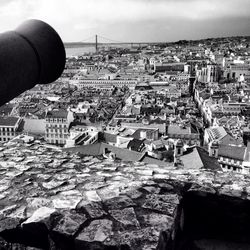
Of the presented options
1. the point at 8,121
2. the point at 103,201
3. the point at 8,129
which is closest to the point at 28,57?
the point at 103,201

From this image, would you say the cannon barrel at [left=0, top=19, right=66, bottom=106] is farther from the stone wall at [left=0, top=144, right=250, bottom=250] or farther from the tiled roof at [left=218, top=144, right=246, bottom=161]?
→ the tiled roof at [left=218, top=144, right=246, bottom=161]

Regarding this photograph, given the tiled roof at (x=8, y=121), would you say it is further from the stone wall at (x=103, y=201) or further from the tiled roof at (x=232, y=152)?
the stone wall at (x=103, y=201)

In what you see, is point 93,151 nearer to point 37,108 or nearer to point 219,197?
point 219,197

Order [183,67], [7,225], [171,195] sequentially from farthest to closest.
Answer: [183,67]
[171,195]
[7,225]

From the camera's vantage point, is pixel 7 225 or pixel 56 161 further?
pixel 56 161

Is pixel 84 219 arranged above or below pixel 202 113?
above

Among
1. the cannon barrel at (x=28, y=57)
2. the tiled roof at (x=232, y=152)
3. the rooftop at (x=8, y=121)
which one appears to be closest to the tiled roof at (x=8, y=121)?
the rooftop at (x=8, y=121)

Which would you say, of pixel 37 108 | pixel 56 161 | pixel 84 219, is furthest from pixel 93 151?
pixel 37 108

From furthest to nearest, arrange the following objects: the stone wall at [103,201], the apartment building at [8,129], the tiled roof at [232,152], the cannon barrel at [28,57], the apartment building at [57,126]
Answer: the apartment building at [57,126]
the apartment building at [8,129]
the tiled roof at [232,152]
the cannon barrel at [28,57]
the stone wall at [103,201]

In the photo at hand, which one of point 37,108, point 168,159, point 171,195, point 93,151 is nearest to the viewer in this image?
point 171,195
